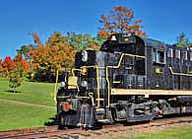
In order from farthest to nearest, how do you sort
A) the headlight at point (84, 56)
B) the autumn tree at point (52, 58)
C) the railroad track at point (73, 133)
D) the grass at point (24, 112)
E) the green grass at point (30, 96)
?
the autumn tree at point (52, 58) → the green grass at point (30, 96) → the grass at point (24, 112) → the headlight at point (84, 56) → the railroad track at point (73, 133)

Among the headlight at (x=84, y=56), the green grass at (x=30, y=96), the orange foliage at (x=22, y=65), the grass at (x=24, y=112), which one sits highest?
the orange foliage at (x=22, y=65)

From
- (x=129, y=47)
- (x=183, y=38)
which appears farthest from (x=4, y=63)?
(x=129, y=47)

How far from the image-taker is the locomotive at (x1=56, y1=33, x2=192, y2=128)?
45.8ft

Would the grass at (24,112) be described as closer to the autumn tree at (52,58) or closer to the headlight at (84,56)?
the headlight at (84,56)

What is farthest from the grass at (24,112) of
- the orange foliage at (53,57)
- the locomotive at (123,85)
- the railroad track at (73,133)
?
the orange foliage at (53,57)

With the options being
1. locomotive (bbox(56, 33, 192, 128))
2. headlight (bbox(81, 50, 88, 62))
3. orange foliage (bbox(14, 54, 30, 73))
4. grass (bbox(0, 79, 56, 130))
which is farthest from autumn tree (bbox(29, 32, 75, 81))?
headlight (bbox(81, 50, 88, 62))

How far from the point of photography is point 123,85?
15.1m

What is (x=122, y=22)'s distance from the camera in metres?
53.6

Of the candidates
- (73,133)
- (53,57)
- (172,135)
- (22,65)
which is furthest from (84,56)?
(53,57)

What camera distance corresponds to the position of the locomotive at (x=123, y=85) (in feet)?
45.8

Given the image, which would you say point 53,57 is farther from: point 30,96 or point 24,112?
point 24,112

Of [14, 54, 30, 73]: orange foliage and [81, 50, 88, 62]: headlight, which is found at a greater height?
[14, 54, 30, 73]: orange foliage

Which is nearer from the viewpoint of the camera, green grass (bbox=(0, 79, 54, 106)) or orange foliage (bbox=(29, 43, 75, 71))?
green grass (bbox=(0, 79, 54, 106))

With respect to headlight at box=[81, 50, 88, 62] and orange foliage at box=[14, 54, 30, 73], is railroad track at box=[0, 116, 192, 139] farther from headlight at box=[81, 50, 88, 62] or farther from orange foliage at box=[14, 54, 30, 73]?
orange foliage at box=[14, 54, 30, 73]
